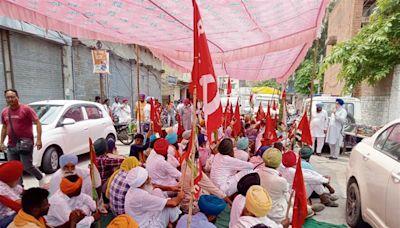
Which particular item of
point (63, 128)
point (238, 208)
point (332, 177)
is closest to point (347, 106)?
point (332, 177)

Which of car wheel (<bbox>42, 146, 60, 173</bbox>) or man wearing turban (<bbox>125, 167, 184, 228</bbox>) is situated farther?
car wheel (<bbox>42, 146, 60, 173</bbox>)

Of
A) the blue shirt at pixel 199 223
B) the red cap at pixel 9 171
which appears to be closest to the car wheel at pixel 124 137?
the red cap at pixel 9 171

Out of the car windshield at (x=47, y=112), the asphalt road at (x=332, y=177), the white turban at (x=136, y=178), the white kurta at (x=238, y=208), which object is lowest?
the asphalt road at (x=332, y=177)

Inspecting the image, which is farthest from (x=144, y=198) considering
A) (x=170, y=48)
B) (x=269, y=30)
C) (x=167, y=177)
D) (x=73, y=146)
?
(x=73, y=146)

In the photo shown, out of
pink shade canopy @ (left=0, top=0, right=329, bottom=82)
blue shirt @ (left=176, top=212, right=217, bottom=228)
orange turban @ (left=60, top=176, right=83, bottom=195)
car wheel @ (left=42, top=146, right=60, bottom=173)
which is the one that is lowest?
car wheel @ (left=42, top=146, right=60, bottom=173)

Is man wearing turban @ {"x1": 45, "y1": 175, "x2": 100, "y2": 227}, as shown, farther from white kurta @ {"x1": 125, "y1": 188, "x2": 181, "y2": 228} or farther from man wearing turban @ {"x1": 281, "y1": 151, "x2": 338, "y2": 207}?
man wearing turban @ {"x1": 281, "y1": 151, "x2": 338, "y2": 207}

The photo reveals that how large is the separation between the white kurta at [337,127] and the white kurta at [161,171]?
5955mm

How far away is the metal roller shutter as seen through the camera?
889cm

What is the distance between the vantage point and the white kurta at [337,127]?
7.87 metres

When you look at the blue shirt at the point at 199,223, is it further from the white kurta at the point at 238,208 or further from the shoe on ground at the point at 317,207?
the shoe on ground at the point at 317,207

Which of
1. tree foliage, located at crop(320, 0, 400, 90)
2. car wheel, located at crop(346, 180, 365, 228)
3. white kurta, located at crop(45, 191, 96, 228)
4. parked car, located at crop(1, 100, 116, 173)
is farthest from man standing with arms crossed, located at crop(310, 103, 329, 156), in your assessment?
white kurta, located at crop(45, 191, 96, 228)

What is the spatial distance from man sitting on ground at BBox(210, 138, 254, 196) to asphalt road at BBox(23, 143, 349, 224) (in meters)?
1.44

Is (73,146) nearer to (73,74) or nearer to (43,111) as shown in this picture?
(43,111)

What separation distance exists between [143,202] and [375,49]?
8986mm
